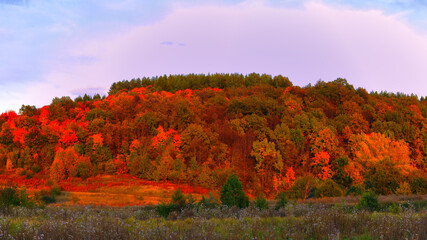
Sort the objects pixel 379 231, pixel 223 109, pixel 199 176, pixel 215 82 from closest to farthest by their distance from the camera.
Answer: pixel 379 231 → pixel 199 176 → pixel 223 109 → pixel 215 82

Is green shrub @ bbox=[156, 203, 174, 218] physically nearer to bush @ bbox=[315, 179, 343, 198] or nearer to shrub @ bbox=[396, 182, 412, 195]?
bush @ bbox=[315, 179, 343, 198]

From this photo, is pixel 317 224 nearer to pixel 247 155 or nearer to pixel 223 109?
pixel 247 155

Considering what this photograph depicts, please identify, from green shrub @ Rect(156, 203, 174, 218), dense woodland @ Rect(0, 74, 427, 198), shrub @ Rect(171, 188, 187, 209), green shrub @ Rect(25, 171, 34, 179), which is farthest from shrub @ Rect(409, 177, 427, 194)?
green shrub @ Rect(25, 171, 34, 179)

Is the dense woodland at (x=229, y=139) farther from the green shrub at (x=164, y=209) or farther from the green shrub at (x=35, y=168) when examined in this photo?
the green shrub at (x=164, y=209)

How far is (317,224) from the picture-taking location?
7660 mm

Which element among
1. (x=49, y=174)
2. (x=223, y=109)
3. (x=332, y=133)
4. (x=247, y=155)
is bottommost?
(x=49, y=174)

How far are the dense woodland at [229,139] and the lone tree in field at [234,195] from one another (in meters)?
17.5

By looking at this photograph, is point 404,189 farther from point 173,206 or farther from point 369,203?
point 173,206

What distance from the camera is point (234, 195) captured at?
18141 mm

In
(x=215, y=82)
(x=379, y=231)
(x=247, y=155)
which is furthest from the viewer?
(x=215, y=82)

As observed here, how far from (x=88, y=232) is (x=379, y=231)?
6.21 m

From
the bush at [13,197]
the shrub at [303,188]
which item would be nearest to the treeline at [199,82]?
the shrub at [303,188]

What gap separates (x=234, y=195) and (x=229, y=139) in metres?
28.3

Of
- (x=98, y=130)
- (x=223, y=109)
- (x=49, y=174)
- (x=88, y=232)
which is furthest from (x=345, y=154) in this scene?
(x=88, y=232)
